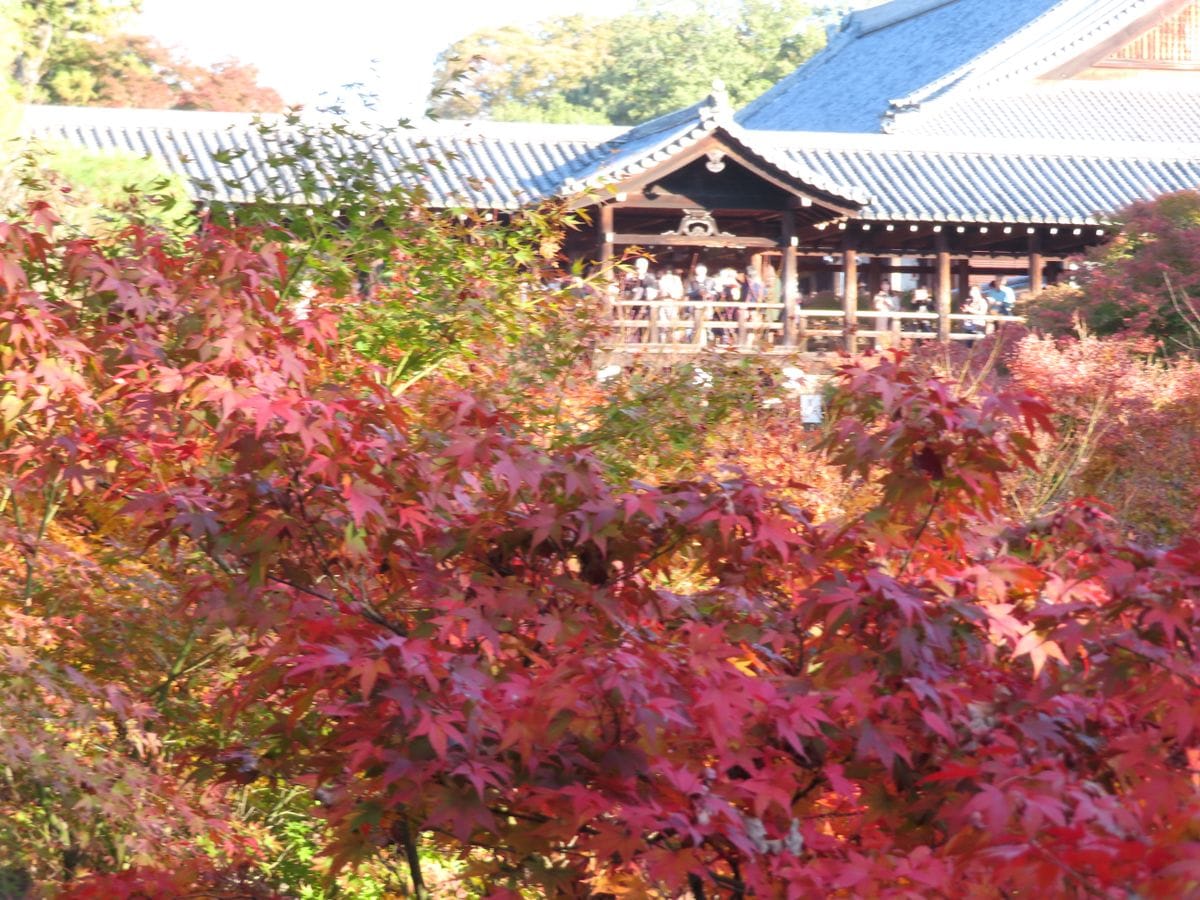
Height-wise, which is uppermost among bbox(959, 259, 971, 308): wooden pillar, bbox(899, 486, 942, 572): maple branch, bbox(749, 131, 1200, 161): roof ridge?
bbox(899, 486, 942, 572): maple branch

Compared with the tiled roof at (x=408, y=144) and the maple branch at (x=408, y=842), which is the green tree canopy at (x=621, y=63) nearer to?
the tiled roof at (x=408, y=144)

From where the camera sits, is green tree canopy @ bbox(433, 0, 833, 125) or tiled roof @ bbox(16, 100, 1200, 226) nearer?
tiled roof @ bbox(16, 100, 1200, 226)

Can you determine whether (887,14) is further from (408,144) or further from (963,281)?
(408,144)

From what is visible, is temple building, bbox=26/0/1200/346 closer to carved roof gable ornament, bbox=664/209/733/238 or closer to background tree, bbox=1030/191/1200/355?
carved roof gable ornament, bbox=664/209/733/238

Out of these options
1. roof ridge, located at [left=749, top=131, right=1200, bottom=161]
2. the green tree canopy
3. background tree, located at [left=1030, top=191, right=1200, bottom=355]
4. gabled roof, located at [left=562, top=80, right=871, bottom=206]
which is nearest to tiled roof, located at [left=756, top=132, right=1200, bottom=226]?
roof ridge, located at [left=749, top=131, right=1200, bottom=161]

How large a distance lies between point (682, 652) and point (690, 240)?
699 inches

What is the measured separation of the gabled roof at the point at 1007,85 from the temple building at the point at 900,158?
45 mm

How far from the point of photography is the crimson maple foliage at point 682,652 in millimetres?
2311

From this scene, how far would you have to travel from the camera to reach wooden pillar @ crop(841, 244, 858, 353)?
18.4 metres

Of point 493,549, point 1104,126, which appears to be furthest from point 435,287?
point 1104,126

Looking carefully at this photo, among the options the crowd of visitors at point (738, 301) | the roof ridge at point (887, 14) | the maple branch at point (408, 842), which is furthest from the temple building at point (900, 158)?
the maple branch at point (408, 842)

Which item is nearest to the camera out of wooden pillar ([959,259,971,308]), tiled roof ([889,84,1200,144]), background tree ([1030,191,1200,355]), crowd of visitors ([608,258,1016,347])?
Answer: background tree ([1030,191,1200,355])

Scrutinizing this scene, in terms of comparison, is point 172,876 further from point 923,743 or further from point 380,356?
point 380,356

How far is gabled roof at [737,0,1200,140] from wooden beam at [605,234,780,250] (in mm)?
7538
